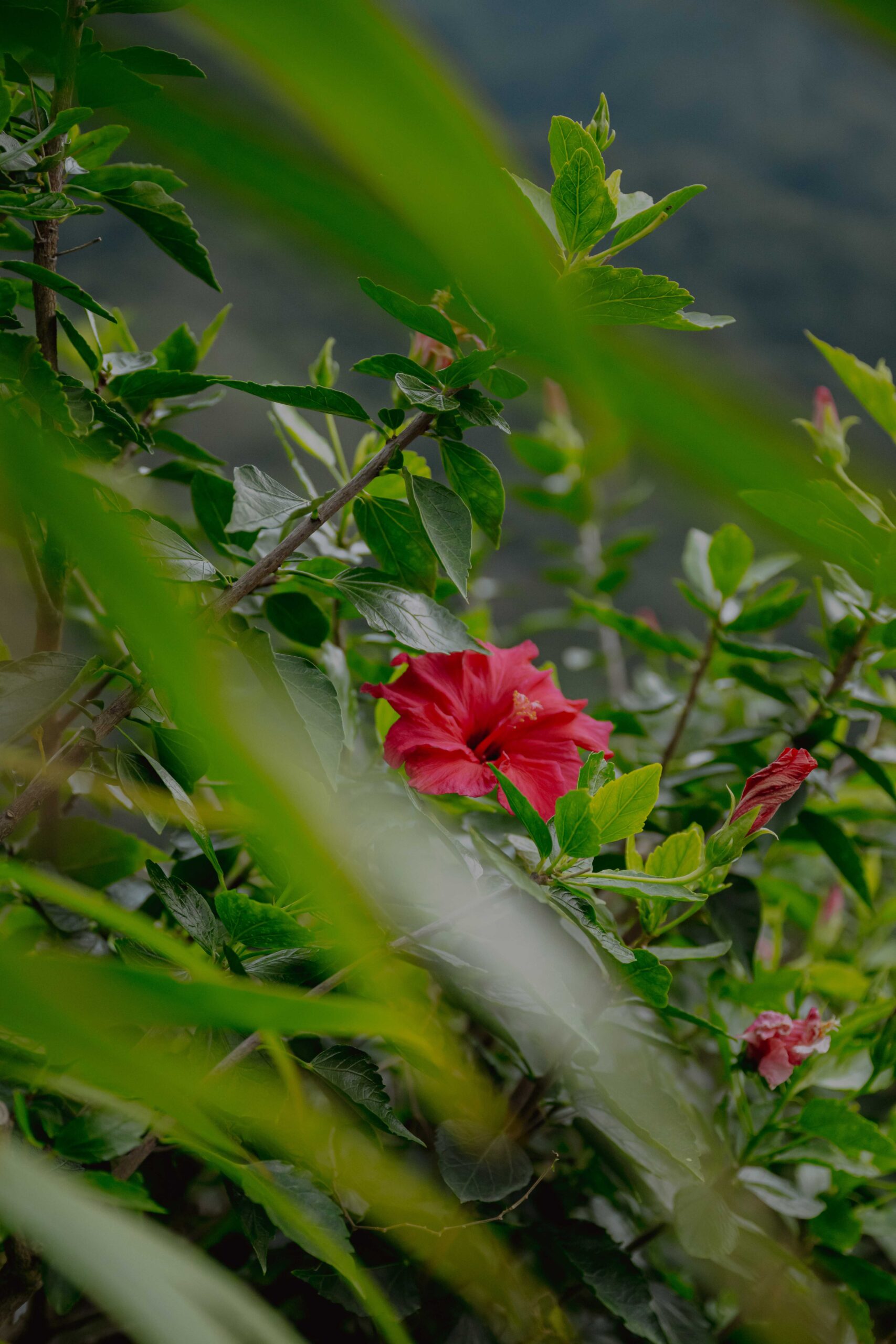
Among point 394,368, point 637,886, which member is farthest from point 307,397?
point 637,886

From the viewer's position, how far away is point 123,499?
14.0 inches

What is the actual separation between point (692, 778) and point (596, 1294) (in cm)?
29

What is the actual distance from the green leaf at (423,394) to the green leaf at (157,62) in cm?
16

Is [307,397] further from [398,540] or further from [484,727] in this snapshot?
[484,727]

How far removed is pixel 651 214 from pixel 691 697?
14.6 inches

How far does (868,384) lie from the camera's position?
21.9 inches

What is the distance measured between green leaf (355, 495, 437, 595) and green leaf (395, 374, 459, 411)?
0.06 meters

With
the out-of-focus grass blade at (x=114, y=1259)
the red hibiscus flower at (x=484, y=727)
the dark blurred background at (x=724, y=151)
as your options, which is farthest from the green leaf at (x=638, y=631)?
the dark blurred background at (x=724, y=151)

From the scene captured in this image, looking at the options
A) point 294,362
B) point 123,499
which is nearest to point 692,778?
point 123,499

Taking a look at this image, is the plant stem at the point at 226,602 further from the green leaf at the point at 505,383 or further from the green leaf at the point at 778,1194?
the green leaf at the point at 778,1194

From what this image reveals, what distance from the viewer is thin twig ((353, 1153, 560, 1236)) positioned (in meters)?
0.41

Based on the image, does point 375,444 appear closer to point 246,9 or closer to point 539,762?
point 539,762

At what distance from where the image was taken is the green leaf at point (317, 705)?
36cm

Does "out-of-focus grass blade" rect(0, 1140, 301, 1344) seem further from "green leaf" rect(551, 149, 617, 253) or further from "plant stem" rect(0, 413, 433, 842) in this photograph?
"green leaf" rect(551, 149, 617, 253)
